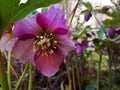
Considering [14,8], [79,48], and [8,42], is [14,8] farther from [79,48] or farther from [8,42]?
[79,48]

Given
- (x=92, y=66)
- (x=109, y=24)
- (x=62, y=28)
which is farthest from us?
(x=92, y=66)

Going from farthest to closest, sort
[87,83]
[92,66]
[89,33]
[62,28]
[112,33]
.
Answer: [92,66] → [87,83] → [89,33] → [112,33] → [62,28]

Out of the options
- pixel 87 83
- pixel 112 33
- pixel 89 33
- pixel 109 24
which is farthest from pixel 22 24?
pixel 87 83

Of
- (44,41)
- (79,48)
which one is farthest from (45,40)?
(79,48)

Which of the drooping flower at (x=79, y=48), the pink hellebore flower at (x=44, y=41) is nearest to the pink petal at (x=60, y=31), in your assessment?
the pink hellebore flower at (x=44, y=41)

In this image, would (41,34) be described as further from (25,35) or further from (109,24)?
(109,24)

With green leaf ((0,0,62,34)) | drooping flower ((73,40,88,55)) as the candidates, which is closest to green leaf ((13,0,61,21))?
green leaf ((0,0,62,34))

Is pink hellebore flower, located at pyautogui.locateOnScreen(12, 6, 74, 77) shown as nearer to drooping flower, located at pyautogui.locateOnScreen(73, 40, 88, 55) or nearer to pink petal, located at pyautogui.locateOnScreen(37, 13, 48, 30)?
pink petal, located at pyautogui.locateOnScreen(37, 13, 48, 30)
